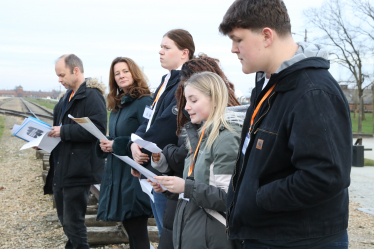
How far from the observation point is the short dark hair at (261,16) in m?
1.68

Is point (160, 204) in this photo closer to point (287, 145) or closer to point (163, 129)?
point (163, 129)

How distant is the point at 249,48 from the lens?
1731 millimetres

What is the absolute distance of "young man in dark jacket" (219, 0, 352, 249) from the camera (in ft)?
4.95

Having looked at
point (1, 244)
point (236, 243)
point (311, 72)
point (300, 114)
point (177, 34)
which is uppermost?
point (177, 34)

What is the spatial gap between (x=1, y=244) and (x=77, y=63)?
2.61 meters

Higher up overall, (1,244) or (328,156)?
(328,156)

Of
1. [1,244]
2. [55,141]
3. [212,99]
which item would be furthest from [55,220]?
[212,99]

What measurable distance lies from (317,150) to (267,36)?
0.53 m

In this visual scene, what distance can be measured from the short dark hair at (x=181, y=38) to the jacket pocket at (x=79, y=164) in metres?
1.56

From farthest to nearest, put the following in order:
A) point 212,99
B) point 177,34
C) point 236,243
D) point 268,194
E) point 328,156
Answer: point 177,34
point 212,99
point 236,243
point 268,194
point 328,156

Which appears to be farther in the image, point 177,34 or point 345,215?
point 177,34

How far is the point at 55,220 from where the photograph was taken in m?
6.09

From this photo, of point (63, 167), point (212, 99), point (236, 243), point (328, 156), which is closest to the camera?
point (328, 156)

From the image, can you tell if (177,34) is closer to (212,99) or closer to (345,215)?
(212,99)
